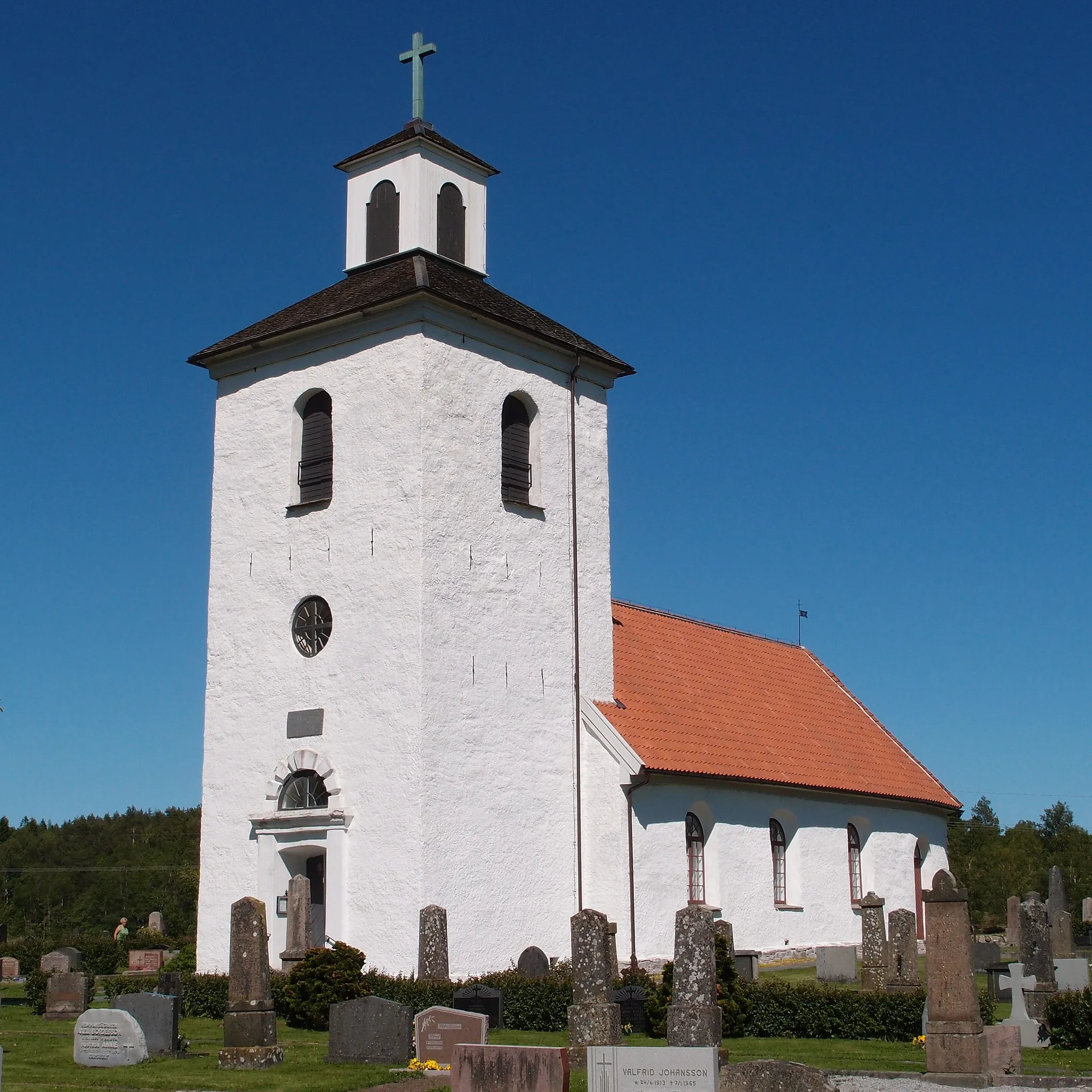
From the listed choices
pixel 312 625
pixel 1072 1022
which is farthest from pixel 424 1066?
pixel 312 625

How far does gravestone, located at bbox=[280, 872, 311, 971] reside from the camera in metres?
20.4

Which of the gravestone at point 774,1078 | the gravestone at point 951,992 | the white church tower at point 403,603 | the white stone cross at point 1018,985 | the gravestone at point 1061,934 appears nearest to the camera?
the gravestone at point 774,1078

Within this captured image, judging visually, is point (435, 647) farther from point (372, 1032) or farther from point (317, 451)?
point (372, 1032)

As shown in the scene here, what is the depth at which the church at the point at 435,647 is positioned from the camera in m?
21.3

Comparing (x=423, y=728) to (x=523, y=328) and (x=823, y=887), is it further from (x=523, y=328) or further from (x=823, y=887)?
(x=823, y=887)

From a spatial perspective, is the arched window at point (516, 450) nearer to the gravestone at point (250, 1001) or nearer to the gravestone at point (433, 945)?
the gravestone at point (433, 945)

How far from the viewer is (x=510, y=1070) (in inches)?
453

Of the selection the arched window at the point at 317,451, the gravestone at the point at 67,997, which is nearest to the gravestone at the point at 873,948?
the arched window at the point at 317,451

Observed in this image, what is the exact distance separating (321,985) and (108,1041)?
3.63 meters

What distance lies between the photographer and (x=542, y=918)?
879 inches

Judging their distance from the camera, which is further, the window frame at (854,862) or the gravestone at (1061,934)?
the window frame at (854,862)

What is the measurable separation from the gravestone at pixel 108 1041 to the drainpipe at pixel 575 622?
893 cm

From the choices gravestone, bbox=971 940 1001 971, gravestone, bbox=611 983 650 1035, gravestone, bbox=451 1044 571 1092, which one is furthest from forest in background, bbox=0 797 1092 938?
gravestone, bbox=451 1044 571 1092

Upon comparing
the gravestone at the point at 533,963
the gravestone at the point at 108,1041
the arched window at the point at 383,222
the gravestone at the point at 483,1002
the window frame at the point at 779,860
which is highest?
the arched window at the point at 383,222
